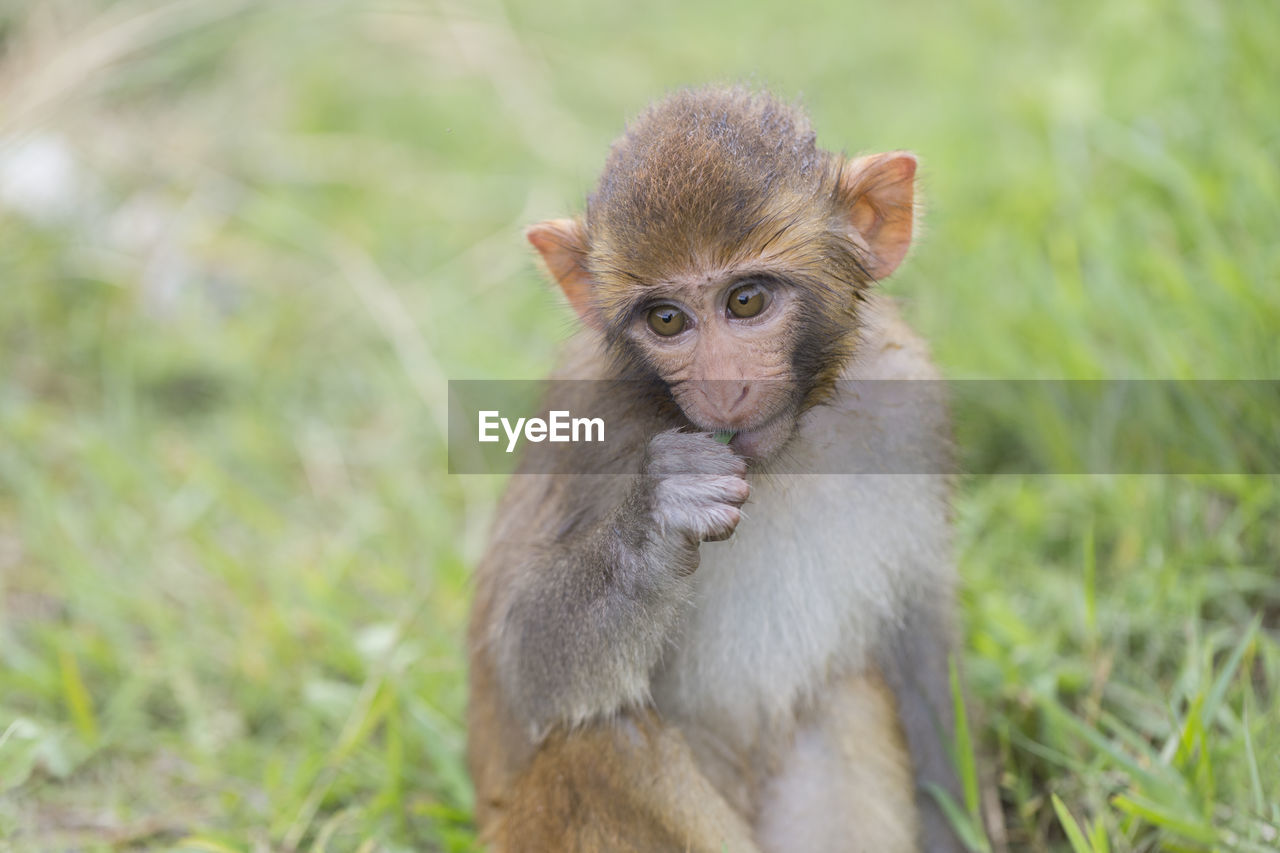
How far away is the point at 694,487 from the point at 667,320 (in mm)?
370

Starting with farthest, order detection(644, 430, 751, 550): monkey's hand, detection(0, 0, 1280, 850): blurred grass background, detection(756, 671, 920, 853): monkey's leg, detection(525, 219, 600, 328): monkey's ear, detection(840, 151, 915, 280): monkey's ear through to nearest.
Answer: detection(0, 0, 1280, 850): blurred grass background, detection(756, 671, 920, 853): monkey's leg, detection(525, 219, 600, 328): monkey's ear, detection(840, 151, 915, 280): monkey's ear, detection(644, 430, 751, 550): monkey's hand

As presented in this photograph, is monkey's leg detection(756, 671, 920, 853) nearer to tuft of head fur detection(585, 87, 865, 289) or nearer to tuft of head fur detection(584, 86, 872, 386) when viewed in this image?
tuft of head fur detection(584, 86, 872, 386)

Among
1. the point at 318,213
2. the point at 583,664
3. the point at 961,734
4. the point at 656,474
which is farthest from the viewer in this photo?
the point at 318,213

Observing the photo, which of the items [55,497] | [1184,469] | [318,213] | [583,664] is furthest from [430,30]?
[583,664]

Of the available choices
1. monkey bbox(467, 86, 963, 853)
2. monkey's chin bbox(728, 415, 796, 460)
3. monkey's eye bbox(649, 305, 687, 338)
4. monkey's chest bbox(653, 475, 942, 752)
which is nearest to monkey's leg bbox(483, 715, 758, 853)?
monkey bbox(467, 86, 963, 853)

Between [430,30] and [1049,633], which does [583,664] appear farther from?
[430,30]

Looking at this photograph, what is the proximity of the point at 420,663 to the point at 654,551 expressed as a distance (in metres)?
1.73

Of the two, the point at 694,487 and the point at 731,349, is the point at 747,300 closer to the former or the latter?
the point at 731,349

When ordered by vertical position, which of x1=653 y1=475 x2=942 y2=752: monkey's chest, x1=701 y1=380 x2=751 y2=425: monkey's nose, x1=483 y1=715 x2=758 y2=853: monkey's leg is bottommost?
x1=483 y1=715 x2=758 y2=853: monkey's leg

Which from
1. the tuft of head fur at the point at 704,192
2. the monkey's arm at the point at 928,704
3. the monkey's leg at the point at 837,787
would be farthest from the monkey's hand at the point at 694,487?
the monkey's arm at the point at 928,704

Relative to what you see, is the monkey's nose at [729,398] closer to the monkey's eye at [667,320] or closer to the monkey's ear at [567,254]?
the monkey's eye at [667,320]

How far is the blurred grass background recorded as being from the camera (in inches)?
132

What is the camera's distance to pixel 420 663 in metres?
3.90

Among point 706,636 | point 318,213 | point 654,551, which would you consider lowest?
point 318,213
